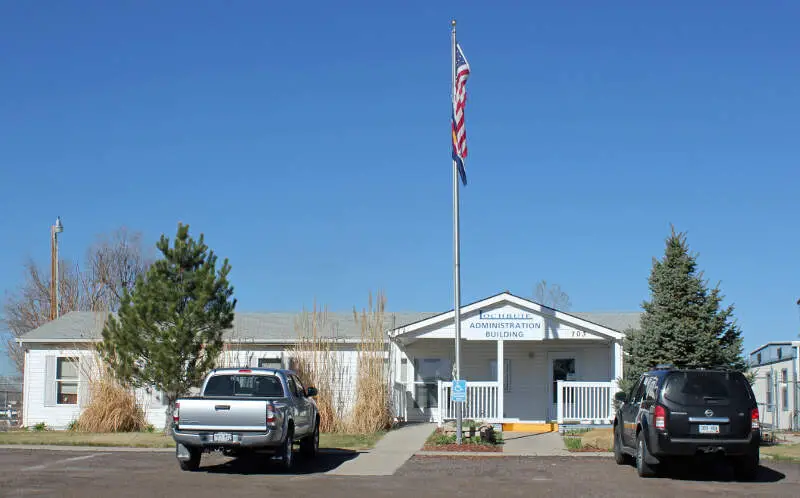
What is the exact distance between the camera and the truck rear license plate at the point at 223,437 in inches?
566

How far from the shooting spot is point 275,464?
53.2 ft

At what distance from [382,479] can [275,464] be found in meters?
2.83

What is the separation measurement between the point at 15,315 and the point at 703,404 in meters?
42.7

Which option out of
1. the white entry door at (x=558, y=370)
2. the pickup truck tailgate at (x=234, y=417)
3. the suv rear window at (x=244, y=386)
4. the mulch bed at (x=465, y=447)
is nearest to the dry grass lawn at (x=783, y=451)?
the mulch bed at (x=465, y=447)

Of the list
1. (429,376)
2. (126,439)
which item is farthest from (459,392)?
(429,376)

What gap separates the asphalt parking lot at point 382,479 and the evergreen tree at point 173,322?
14.9ft

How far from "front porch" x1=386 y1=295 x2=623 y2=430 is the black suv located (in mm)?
8702

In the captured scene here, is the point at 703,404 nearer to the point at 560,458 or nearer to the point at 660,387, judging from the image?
the point at 660,387

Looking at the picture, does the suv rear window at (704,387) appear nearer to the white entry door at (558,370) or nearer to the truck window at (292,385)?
the truck window at (292,385)

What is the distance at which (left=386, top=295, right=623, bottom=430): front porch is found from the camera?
23.4 m

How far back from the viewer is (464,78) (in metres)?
19.9

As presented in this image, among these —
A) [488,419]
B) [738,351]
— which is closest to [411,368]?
[488,419]

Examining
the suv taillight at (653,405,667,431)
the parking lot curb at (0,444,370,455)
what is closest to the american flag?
the parking lot curb at (0,444,370,455)

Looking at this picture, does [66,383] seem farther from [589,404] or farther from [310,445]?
[589,404]
